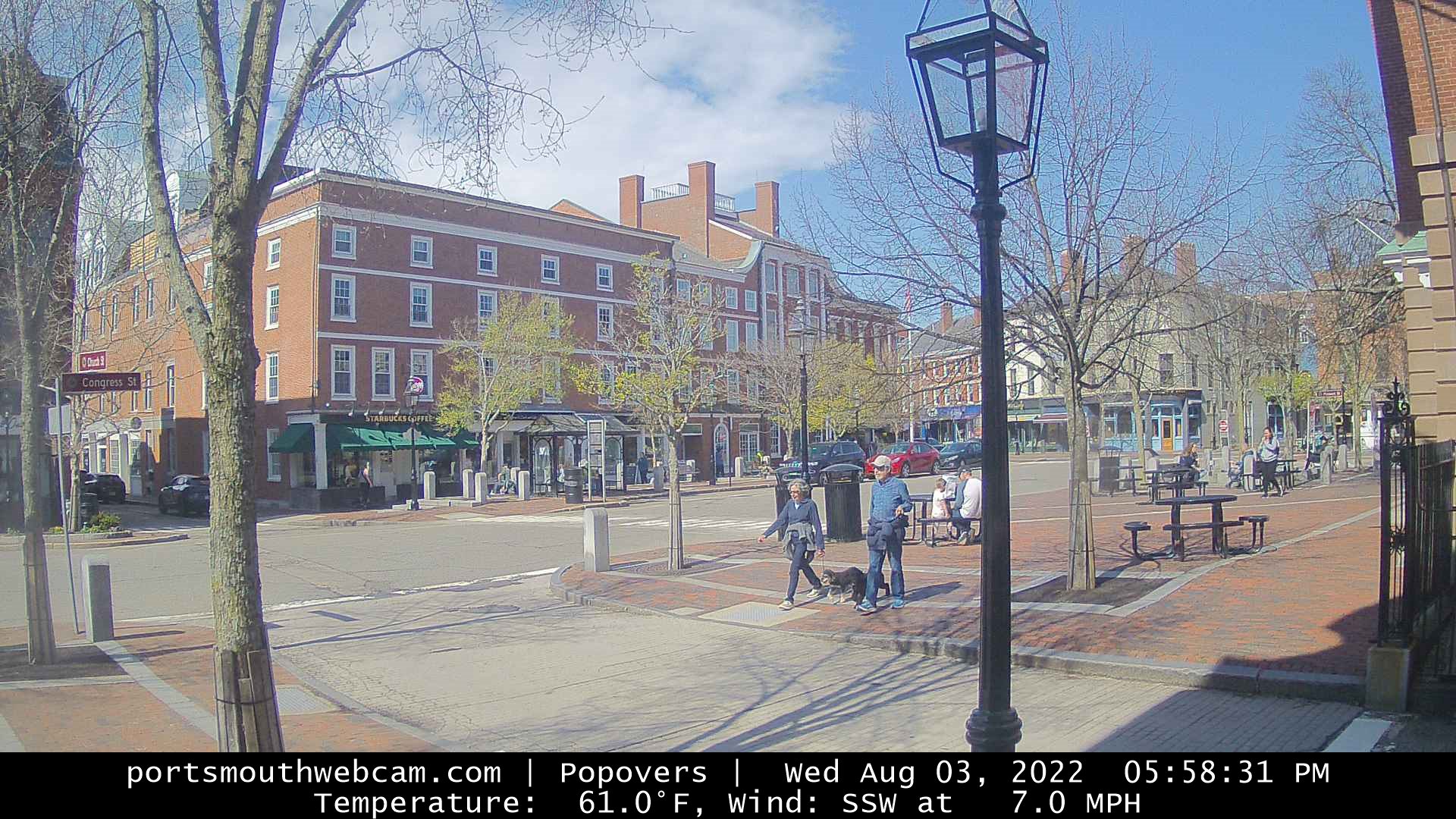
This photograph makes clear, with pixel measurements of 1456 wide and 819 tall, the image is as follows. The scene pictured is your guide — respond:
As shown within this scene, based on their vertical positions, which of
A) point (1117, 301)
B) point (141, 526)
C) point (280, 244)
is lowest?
point (141, 526)

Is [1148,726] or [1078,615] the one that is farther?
[1078,615]

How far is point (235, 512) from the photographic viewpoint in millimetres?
4855

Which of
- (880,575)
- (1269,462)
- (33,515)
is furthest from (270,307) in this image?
(880,575)

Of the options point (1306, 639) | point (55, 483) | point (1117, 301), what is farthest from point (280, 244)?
point (1306, 639)

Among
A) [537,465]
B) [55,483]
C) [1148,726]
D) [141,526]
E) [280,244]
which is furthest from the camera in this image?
[537,465]

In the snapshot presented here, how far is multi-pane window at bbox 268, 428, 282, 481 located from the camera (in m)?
41.6

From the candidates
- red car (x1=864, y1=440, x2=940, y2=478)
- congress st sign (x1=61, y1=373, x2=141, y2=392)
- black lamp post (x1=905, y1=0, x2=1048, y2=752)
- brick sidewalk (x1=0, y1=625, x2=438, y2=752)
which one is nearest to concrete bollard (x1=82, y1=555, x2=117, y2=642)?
brick sidewalk (x1=0, y1=625, x2=438, y2=752)

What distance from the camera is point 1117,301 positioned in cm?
1295

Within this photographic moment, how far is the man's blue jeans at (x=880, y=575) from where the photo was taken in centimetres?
1165

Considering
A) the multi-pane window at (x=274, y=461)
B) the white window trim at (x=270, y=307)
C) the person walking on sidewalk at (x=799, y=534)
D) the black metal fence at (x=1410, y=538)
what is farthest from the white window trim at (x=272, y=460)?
the black metal fence at (x=1410, y=538)

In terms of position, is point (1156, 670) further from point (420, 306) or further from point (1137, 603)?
point (420, 306)
